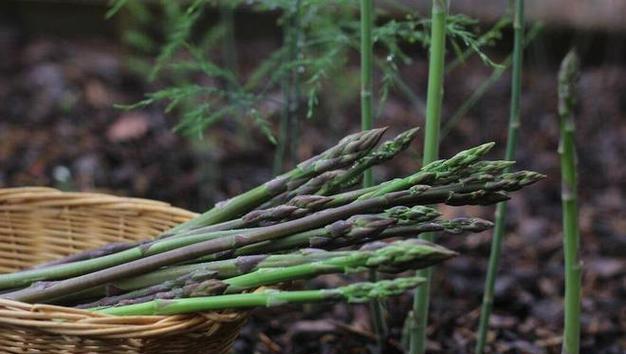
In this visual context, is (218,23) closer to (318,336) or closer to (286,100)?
(286,100)

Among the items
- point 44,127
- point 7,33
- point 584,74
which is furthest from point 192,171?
point 584,74

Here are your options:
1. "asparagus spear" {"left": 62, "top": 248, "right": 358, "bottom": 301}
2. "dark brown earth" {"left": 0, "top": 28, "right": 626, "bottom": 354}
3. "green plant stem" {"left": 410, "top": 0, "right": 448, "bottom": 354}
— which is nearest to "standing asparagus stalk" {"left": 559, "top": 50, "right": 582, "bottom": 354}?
"green plant stem" {"left": 410, "top": 0, "right": 448, "bottom": 354}

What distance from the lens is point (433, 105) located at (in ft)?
4.67

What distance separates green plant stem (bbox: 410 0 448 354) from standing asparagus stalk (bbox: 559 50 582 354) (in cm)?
20

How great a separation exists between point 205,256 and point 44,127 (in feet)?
6.60

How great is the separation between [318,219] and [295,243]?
55 mm

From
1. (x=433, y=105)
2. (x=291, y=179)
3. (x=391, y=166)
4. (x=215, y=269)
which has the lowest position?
(x=391, y=166)

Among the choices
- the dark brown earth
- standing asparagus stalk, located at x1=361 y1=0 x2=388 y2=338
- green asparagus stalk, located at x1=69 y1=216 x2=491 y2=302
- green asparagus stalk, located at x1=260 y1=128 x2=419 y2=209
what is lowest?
the dark brown earth

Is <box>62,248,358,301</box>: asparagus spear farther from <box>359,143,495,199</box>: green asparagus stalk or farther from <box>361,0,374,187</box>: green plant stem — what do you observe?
<box>361,0,374,187</box>: green plant stem

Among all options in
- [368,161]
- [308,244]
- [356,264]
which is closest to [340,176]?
[368,161]

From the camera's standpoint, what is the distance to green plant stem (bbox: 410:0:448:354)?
1.38 meters

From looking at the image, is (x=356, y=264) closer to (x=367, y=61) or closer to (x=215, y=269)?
(x=215, y=269)

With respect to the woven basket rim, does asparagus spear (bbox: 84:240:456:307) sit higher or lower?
higher

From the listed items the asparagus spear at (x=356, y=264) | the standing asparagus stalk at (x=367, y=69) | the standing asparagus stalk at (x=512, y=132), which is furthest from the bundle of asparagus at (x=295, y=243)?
the standing asparagus stalk at (x=512, y=132)
